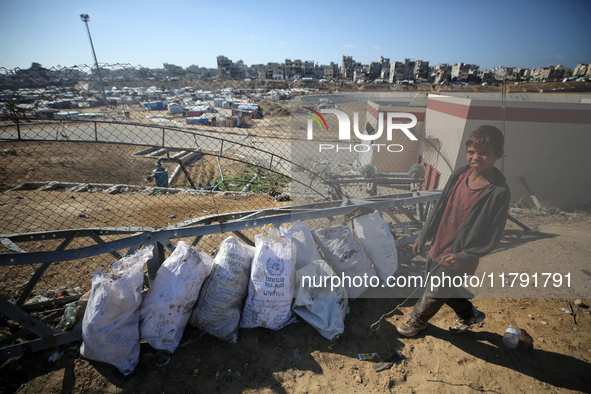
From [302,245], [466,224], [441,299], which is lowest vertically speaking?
[441,299]

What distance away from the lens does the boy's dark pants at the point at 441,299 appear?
2.03 metres

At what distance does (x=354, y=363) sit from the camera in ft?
6.32

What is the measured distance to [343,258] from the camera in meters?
2.40

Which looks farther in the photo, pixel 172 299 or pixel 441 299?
pixel 441 299

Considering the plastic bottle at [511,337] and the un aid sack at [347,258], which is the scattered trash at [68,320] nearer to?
the un aid sack at [347,258]

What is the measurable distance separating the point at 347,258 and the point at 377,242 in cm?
41

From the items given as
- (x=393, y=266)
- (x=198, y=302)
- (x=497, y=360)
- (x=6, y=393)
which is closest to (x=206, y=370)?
(x=198, y=302)

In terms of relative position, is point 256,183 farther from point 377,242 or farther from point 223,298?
point 223,298

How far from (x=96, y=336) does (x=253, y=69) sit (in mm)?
126025

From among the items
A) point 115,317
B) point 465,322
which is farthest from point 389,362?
point 115,317

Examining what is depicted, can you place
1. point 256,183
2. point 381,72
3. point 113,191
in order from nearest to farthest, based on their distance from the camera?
point 113,191
point 256,183
point 381,72

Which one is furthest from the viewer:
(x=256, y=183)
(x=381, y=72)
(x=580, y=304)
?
(x=381, y=72)

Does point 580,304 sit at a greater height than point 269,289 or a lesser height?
lesser

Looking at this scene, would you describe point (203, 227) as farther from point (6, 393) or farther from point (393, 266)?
point (393, 266)
